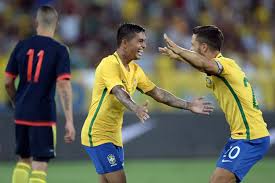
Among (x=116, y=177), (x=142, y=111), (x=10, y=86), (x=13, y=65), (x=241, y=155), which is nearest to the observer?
(x=142, y=111)

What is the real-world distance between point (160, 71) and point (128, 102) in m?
7.96

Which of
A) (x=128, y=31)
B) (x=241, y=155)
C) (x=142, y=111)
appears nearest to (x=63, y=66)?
(x=128, y=31)

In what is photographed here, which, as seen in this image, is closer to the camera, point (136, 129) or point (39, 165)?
point (39, 165)

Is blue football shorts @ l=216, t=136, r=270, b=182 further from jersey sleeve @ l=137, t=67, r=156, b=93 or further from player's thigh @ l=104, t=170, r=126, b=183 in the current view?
jersey sleeve @ l=137, t=67, r=156, b=93

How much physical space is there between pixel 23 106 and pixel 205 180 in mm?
3902

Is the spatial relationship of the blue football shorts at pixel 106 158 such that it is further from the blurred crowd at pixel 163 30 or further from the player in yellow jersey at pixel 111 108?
the blurred crowd at pixel 163 30

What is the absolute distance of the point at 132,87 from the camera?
29.0ft

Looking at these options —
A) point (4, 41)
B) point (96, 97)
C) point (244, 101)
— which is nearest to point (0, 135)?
point (4, 41)

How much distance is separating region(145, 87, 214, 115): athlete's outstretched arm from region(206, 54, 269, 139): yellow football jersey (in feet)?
1.10

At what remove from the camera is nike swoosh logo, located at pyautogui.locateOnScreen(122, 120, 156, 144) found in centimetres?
1525

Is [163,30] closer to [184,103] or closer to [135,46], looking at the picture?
[135,46]

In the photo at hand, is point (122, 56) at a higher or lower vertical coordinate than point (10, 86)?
higher

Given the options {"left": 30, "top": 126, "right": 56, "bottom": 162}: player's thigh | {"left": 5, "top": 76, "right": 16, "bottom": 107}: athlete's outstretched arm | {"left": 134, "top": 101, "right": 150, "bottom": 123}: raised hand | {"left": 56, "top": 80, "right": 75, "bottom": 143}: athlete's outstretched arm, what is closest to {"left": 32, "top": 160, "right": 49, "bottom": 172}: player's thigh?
{"left": 30, "top": 126, "right": 56, "bottom": 162}: player's thigh

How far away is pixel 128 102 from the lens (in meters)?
8.14
